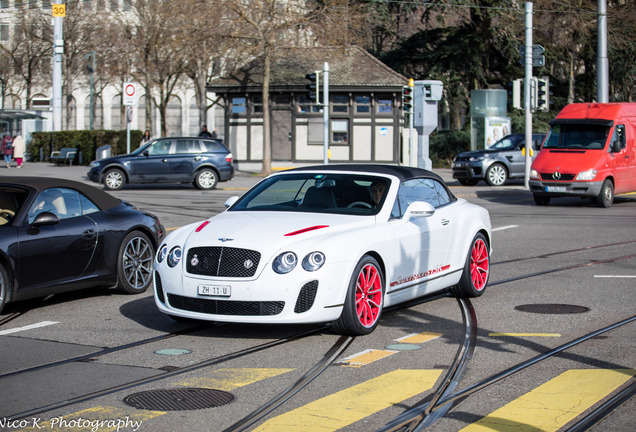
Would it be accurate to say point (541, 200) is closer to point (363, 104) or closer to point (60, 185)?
point (60, 185)

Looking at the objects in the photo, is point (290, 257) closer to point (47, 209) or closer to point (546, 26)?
point (47, 209)

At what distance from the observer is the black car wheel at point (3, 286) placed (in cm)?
860

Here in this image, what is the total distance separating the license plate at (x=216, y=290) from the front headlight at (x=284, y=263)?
0.41 m

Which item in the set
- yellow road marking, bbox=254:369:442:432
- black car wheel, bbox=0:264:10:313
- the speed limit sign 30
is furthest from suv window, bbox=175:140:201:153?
yellow road marking, bbox=254:369:442:432

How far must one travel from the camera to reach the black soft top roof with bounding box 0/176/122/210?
941 centimetres

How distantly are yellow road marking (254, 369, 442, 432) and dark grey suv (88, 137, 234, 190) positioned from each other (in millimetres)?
24419

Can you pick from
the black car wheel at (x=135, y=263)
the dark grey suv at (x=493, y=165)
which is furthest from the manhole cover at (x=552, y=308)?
the dark grey suv at (x=493, y=165)

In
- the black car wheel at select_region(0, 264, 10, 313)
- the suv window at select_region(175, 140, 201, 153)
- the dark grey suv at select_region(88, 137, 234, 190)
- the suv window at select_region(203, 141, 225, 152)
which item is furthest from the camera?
the suv window at select_region(203, 141, 225, 152)

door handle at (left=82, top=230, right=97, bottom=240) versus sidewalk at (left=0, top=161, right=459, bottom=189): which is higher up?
door handle at (left=82, top=230, right=97, bottom=240)

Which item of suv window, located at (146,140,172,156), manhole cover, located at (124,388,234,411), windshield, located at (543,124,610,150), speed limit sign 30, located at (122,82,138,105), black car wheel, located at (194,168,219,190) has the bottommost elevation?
manhole cover, located at (124,388,234,411)

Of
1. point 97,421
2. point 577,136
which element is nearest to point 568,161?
point 577,136

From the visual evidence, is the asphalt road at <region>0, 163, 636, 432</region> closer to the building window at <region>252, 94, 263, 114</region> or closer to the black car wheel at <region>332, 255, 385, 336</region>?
the black car wheel at <region>332, 255, 385, 336</region>

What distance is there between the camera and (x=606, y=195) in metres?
23.4

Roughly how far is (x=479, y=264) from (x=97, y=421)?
580 centimetres
